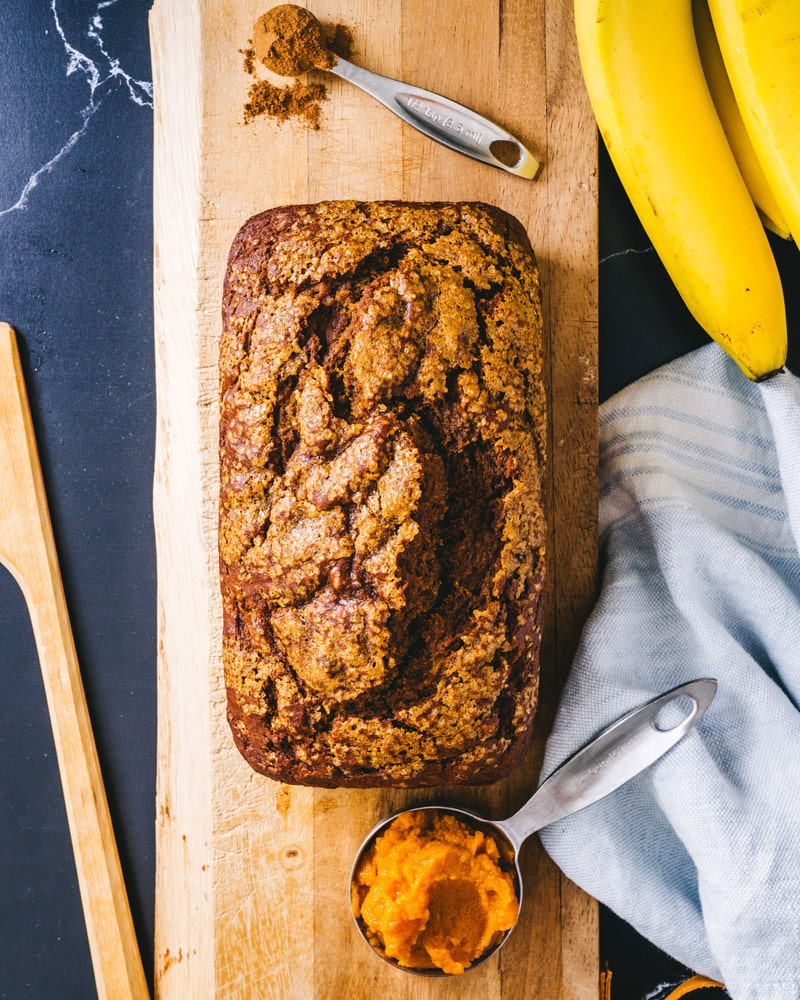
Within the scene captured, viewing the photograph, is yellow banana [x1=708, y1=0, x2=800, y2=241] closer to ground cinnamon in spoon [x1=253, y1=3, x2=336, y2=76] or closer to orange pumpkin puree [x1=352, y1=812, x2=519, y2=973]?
ground cinnamon in spoon [x1=253, y1=3, x2=336, y2=76]

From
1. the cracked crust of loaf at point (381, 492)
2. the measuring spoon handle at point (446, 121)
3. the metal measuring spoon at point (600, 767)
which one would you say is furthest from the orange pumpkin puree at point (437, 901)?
the measuring spoon handle at point (446, 121)

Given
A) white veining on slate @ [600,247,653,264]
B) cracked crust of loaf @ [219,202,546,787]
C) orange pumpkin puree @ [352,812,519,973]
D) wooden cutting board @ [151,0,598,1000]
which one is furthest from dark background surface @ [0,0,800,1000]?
orange pumpkin puree @ [352,812,519,973]

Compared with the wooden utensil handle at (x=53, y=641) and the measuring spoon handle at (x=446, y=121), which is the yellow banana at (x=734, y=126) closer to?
the measuring spoon handle at (x=446, y=121)

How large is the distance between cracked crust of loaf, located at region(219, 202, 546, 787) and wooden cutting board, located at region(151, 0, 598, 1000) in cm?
22

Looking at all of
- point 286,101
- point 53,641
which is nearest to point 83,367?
point 53,641

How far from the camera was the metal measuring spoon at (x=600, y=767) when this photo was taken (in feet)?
4.57

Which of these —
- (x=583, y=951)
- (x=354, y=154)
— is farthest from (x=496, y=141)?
(x=583, y=951)

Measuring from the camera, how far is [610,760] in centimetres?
140

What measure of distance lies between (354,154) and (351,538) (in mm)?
802

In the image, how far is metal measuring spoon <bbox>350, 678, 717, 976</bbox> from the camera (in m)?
1.39

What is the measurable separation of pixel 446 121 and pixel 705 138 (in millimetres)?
472

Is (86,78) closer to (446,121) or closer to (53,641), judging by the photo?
(446,121)

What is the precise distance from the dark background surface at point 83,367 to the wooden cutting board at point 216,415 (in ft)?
0.56

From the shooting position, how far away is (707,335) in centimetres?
166
